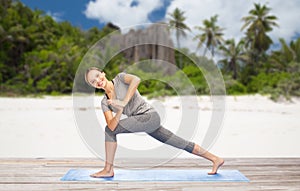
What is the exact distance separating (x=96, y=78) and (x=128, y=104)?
35cm

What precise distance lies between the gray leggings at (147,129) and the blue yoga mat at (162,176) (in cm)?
28

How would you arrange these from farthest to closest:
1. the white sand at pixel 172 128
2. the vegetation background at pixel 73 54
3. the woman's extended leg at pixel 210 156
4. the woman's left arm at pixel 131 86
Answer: the vegetation background at pixel 73 54, the white sand at pixel 172 128, the woman's extended leg at pixel 210 156, the woman's left arm at pixel 131 86

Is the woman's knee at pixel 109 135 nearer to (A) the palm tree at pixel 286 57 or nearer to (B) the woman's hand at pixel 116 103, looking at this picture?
(B) the woman's hand at pixel 116 103

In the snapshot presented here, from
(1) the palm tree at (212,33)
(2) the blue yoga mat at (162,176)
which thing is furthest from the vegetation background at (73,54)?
(2) the blue yoga mat at (162,176)

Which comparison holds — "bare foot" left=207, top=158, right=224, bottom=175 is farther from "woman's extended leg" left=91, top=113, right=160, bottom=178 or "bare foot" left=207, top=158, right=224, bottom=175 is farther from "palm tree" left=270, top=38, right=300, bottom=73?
"palm tree" left=270, top=38, right=300, bottom=73

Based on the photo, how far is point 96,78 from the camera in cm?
298

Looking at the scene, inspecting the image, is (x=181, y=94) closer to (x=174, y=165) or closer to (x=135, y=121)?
(x=174, y=165)

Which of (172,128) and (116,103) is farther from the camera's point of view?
(172,128)

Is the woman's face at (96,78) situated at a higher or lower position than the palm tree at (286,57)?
lower

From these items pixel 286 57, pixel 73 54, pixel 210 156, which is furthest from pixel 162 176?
pixel 286 57

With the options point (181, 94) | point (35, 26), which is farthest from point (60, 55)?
point (181, 94)

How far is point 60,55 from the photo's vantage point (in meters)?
19.8

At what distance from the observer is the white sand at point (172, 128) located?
22.0ft

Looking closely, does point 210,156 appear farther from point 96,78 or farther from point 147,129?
point 96,78
